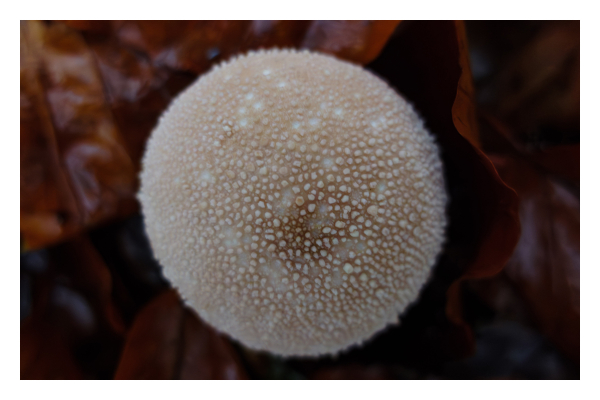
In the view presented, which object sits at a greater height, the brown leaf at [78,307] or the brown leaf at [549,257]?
the brown leaf at [549,257]

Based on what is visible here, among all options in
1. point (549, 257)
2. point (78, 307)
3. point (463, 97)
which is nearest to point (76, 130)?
point (78, 307)

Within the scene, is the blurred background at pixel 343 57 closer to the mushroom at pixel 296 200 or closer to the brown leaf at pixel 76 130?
the brown leaf at pixel 76 130

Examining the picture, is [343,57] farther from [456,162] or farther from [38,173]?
[38,173]

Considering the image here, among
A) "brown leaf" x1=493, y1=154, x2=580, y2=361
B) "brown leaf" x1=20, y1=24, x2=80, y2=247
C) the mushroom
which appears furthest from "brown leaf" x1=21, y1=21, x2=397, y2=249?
"brown leaf" x1=493, y1=154, x2=580, y2=361

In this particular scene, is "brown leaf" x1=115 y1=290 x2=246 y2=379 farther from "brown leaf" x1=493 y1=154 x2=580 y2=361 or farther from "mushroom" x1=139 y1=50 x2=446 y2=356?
"brown leaf" x1=493 y1=154 x2=580 y2=361

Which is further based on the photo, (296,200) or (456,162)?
(456,162)

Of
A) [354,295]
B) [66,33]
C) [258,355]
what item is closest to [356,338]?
[354,295]

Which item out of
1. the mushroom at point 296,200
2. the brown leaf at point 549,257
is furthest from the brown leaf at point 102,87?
the brown leaf at point 549,257
